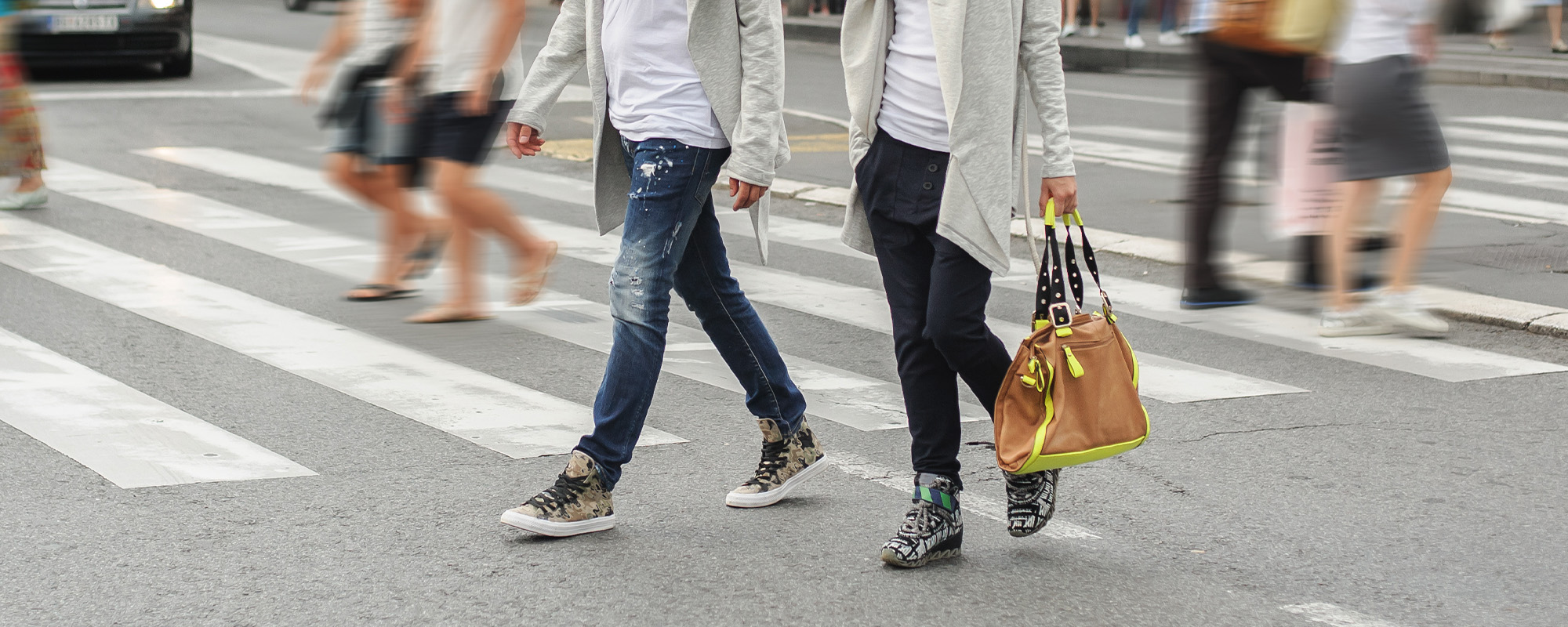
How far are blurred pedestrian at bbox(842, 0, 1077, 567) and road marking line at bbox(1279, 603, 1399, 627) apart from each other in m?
0.62

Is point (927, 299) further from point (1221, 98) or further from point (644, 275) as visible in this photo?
point (1221, 98)

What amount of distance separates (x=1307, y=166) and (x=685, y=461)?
3.30m

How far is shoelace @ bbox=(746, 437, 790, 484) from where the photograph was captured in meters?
4.30

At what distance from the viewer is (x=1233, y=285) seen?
24.0 feet

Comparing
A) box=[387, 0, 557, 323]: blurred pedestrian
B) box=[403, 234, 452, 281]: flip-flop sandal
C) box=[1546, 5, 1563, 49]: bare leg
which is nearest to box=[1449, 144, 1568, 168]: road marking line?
box=[387, 0, 557, 323]: blurred pedestrian

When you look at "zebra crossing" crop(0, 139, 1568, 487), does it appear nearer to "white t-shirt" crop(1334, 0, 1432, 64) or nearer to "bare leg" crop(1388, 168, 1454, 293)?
"bare leg" crop(1388, 168, 1454, 293)

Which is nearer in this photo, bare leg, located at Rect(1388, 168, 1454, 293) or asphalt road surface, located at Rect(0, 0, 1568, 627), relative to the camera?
asphalt road surface, located at Rect(0, 0, 1568, 627)

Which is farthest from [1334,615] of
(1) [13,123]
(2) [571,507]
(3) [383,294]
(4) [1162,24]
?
(4) [1162,24]

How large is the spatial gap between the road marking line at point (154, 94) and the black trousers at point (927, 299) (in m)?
12.2

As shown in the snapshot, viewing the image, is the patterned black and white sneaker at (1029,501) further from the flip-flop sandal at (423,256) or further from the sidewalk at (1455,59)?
the sidewalk at (1455,59)

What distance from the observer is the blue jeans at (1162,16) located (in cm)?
2031

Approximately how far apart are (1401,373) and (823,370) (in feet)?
6.28

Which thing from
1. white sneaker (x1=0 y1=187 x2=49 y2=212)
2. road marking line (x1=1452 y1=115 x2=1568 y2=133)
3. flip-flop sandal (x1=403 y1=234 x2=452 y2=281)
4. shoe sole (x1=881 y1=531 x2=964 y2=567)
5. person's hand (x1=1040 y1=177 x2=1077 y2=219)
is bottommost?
white sneaker (x1=0 y1=187 x2=49 y2=212)

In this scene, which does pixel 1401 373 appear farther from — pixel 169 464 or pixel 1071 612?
pixel 169 464
